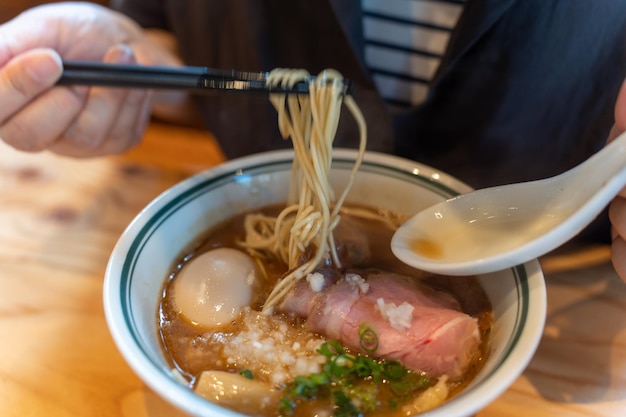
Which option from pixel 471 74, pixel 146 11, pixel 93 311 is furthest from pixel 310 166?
pixel 146 11

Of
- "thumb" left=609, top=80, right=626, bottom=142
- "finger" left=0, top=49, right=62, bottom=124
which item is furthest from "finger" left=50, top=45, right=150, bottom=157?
"thumb" left=609, top=80, right=626, bottom=142

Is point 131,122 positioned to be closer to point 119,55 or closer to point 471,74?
point 119,55

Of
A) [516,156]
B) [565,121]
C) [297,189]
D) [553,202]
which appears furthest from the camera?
[516,156]

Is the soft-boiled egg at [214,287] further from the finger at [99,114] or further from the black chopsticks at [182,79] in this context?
the finger at [99,114]

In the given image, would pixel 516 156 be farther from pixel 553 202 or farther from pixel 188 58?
pixel 188 58

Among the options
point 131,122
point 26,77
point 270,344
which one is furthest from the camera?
point 131,122

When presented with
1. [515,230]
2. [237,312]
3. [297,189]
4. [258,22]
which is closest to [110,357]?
[237,312]
